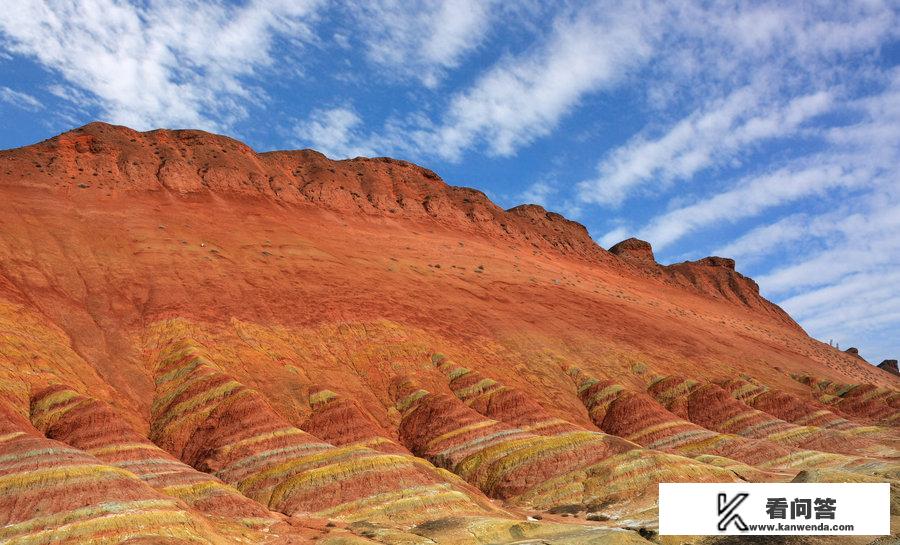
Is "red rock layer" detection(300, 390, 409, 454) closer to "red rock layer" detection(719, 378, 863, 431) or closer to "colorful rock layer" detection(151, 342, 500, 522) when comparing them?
"colorful rock layer" detection(151, 342, 500, 522)

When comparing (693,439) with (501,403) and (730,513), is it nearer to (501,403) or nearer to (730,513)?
(501,403)

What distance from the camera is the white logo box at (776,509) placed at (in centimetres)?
1790

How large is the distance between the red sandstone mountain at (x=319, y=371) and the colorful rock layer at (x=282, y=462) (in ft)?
0.38

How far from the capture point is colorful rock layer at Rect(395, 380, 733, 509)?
32688 mm

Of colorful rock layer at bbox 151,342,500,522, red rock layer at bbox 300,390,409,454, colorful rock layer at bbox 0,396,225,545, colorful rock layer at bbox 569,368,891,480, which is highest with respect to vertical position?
colorful rock layer at bbox 569,368,891,480

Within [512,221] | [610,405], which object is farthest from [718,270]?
[610,405]

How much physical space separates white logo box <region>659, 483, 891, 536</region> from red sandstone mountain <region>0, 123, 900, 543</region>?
Answer: 10.7 ft

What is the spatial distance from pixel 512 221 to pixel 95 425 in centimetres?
7896

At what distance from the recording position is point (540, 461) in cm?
3447

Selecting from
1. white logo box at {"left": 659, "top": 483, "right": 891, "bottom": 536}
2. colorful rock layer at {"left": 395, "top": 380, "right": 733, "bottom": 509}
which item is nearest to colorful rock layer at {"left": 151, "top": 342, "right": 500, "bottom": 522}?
colorful rock layer at {"left": 395, "top": 380, "right": 733, "bottom": 509}

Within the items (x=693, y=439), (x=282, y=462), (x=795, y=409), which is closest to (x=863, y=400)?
(x=795, y=409)

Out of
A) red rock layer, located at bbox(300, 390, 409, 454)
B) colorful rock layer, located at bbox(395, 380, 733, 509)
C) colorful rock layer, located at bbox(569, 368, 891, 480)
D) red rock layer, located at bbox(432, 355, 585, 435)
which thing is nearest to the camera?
colorful rock layer, located at bbox(395, 380, 733, 509)

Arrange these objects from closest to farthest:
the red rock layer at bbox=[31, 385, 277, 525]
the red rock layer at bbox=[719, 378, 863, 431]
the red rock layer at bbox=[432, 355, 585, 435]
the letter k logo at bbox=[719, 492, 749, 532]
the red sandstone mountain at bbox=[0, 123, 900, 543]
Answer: the letter k logo at bbox=[719, 492, 749, 532], the red rock layer at bbox=[31, 385, 277, 525], the red sandstone mountain at bbox=[0, 123, 900, 543], the red rock layer at bbox=[432, 355, 585, 435], the red rock layer at bbox=[719, 378, 863, 431]

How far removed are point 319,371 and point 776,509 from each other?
28.7m
